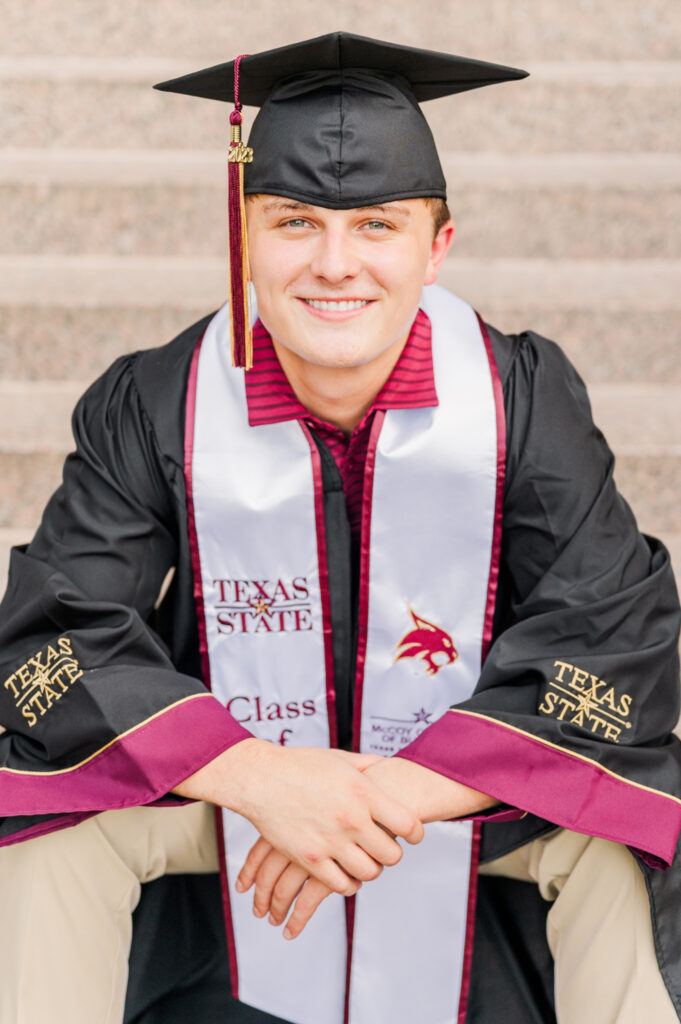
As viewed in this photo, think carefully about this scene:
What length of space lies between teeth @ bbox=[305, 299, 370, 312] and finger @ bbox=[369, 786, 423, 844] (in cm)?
60

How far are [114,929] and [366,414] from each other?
760 mm

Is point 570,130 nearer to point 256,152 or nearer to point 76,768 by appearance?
point 256,152

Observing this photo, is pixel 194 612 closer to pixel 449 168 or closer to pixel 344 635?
pixel 344 635

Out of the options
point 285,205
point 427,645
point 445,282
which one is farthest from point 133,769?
point 445,282

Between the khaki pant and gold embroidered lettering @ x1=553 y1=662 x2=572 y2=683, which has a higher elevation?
gold embroidered lettering @ x1=553 y1=662 x2=572 y2=683

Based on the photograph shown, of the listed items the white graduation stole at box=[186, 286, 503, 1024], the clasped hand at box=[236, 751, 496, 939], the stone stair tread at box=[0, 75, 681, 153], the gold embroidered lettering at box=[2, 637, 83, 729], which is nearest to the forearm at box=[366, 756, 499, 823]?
the clasped hand at box=[236, 751, 496, 939]

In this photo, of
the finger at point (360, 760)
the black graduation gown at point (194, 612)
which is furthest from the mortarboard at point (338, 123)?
the finger at point (360, 760)

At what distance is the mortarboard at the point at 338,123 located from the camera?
1490 mm

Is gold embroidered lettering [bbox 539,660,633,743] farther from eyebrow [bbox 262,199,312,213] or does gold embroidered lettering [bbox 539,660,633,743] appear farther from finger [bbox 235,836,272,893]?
eyebrow [bbox 262,199,312,213]

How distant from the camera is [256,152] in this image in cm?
155

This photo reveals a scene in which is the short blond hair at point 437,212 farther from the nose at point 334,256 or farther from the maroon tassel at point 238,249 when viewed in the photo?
the maroon tassel at point 238,249

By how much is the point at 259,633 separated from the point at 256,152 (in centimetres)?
66

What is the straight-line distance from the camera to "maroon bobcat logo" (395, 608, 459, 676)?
177 centimetres

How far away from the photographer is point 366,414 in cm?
173
